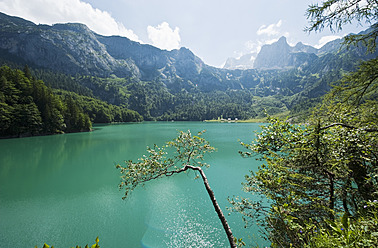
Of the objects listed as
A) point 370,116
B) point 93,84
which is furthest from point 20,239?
point 93,84

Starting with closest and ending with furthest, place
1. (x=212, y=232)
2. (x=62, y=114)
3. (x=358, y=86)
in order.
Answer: (x=358, y=86) < (x=212, y=232) < (x=62, y=114)

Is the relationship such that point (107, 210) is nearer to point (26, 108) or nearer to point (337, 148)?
point (337, 148)

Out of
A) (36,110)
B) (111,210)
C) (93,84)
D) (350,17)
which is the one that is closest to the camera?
(350,17)

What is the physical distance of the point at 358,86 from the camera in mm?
4062

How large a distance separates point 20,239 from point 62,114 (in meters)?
59.7

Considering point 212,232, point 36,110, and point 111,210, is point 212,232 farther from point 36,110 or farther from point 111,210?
point 36,110

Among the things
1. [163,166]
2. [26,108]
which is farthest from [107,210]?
[26,108]

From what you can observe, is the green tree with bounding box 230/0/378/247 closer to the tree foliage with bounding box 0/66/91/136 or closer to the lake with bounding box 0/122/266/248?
the lake with bounding box 0/122/266/248

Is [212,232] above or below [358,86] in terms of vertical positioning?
below

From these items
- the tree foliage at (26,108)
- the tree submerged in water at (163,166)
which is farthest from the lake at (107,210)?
the tree foliage at (26,108)

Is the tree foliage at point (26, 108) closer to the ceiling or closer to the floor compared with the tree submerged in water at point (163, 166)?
closer to the ceiling

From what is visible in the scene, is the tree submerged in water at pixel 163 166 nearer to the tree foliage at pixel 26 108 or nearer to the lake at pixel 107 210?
the lake at pixel 107 210

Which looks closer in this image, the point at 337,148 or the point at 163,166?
the point at 337,148

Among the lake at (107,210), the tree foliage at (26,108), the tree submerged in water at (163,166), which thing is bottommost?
the lake at (107,210)
